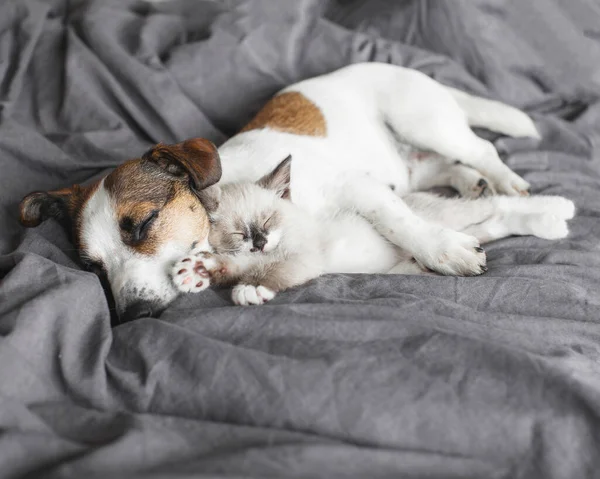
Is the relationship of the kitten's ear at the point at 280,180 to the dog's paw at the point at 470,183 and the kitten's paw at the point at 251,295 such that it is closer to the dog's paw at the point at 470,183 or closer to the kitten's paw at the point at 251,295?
the kitten's paw at the point at 251,295

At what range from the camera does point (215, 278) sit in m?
1.59

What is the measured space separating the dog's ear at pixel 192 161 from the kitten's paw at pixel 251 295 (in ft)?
1.09

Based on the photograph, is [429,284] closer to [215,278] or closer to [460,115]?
[215,278]

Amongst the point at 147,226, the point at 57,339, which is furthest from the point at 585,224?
the point at 57,339

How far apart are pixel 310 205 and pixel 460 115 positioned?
34.6 inches

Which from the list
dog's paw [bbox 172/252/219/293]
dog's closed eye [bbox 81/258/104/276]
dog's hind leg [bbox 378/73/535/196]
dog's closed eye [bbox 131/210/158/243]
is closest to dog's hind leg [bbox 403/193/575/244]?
dog's hind leg [bbox 378/73/535/196]

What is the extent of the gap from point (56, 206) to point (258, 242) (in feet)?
2.20

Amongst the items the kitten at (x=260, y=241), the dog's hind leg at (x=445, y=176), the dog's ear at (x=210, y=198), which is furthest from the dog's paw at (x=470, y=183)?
the dog's ear at (x=210, y=198)

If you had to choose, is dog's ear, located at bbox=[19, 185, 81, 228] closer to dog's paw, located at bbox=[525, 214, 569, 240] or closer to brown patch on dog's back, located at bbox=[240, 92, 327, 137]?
brown patch on dog's back, located at bbox=[240, 92, 327, 137]

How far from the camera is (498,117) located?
2412mm

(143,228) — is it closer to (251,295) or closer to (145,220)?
(145,220)

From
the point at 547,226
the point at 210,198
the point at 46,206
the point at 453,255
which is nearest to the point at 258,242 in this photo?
the point at 210,198

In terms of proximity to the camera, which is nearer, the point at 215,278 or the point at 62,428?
the point at 62,428

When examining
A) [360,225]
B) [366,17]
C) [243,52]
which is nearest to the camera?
[360,225]
